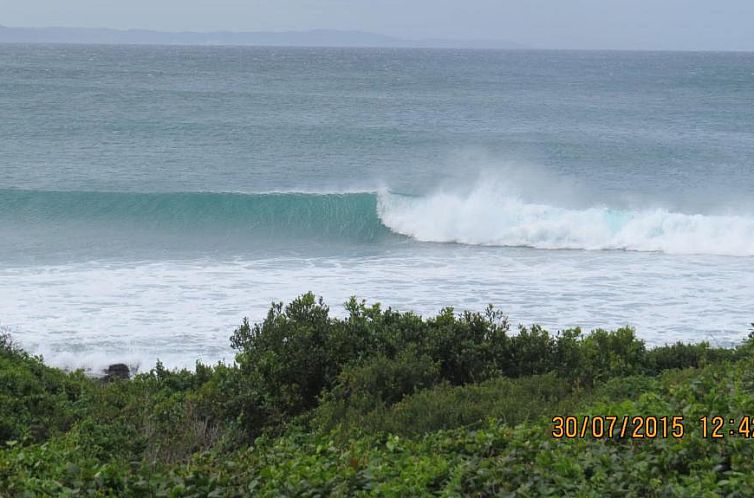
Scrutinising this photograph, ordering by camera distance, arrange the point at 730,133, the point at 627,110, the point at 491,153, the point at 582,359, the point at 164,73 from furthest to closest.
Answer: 1. the point at 164,73
2. the point at 627,110
3. the point at 730,133
4. the point at 491,153
5. the point at 582,359

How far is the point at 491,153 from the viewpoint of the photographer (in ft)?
135

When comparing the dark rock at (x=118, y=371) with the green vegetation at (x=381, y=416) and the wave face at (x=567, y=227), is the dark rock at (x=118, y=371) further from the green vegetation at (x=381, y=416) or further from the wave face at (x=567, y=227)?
the wave face at (x=567, y=227)

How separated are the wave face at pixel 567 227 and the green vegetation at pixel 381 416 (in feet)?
51.0

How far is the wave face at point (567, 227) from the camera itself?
25797mm

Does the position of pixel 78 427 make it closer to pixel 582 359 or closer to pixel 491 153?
pixel 582 359

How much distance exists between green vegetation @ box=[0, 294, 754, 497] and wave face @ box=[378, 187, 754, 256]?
1553 centimetres

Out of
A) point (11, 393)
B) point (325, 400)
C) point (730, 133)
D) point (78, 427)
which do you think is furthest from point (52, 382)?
point (730, 133)

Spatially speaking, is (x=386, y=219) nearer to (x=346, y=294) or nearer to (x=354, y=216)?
(x=354, y=216)

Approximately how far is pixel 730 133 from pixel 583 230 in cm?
2600

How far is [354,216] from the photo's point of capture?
97.0 ft

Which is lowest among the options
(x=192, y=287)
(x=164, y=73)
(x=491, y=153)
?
(x=192, y=287)

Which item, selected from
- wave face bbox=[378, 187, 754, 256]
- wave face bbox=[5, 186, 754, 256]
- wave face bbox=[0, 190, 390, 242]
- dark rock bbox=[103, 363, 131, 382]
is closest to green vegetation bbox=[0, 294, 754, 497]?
dark rock bbox=[103, 363, 131, 382]

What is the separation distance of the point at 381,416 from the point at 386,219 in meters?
21.5
